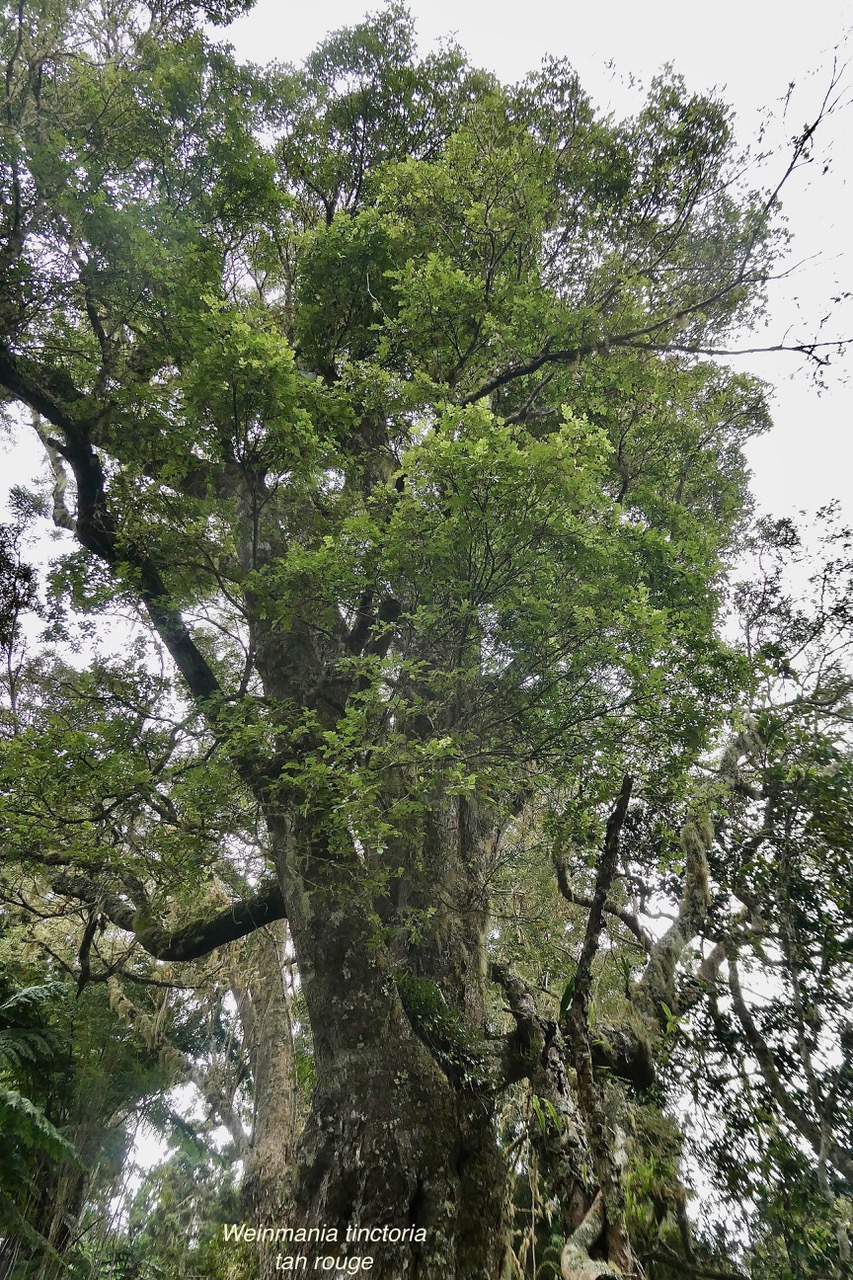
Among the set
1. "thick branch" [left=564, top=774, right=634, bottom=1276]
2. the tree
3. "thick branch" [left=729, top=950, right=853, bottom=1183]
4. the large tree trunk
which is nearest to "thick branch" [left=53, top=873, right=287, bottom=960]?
the tree

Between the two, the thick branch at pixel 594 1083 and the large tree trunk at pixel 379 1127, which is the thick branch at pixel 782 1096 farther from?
the thick branch at pixel 594 1083

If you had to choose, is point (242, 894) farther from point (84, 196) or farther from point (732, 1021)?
point (84, 196)

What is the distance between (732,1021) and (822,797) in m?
2.22

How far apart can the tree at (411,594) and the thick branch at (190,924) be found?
0.04 meters

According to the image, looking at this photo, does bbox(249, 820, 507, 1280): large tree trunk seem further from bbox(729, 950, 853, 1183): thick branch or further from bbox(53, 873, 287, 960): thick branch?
bbox(729, 950, 853, 1183): thick branch

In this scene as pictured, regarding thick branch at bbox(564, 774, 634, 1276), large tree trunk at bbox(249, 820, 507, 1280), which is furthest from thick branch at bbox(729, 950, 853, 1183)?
thick branch at bbox(564, 774, 634, 1276)

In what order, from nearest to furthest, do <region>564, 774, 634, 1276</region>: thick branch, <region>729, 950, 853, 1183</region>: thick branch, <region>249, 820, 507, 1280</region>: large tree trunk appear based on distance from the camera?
<region>564, 774, 634, 1276</region>: thick branch → <region>249, 820, 507, 1280</region>: large tree trunk → <region>729, 950, 853, 1183</region>: thick branch

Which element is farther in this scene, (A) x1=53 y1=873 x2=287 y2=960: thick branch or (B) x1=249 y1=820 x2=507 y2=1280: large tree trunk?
(A) x1=53 y1=873 x2=287 y2=960: thick branch

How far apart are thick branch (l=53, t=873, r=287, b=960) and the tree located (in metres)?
0.04

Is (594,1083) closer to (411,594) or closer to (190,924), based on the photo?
(411,594)

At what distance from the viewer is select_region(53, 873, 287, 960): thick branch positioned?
6418 mm

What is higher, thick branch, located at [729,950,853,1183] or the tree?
the tree

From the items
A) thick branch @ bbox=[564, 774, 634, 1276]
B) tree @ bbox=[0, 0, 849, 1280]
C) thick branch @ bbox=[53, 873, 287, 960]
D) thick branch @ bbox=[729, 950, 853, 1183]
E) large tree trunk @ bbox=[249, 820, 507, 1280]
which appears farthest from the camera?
thick branch @ bbox=[53, 873, 287, 960]

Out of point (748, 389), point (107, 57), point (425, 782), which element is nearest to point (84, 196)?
point (107, 57)
